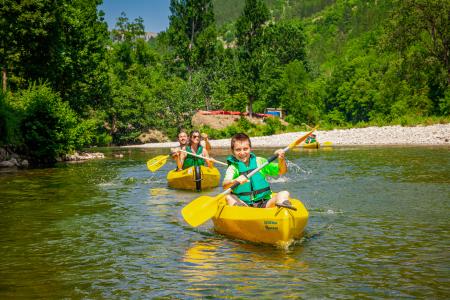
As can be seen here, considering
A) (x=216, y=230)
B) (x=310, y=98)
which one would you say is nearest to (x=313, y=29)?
(x=310, y=98)

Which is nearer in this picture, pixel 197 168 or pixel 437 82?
pixel 197 168

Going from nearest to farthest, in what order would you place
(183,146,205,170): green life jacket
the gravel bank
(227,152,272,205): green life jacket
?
1. (227,152,272,205): green life jacket
2. (183,146,205,170): green life jacket
3. the gravel bank

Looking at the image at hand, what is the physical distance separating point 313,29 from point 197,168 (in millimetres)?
168844

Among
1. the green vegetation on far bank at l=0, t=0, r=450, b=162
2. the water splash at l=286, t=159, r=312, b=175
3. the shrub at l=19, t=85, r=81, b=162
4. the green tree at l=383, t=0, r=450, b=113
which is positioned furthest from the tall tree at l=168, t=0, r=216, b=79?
the water splash at l=286, t=159, r=312, b=175

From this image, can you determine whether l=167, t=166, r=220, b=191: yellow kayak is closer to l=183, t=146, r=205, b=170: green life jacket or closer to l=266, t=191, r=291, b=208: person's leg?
l=183, t=146, r=205, b=170: green life jacket

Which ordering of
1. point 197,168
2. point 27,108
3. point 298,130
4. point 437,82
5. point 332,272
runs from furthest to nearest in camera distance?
point 298,130
point 437,82
point 27,108
point 197,168
point 332,272

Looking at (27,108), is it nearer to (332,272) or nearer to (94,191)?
(94,191)

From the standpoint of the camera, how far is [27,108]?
23.6m

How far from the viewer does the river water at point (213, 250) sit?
18.1 feet

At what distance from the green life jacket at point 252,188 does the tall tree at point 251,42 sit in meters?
51.0

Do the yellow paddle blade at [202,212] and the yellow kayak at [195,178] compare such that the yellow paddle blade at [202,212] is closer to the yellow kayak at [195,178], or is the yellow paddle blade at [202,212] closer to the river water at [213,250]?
the river water at [213,250]

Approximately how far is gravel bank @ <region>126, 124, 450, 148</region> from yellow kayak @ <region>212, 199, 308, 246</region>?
27.3 metres

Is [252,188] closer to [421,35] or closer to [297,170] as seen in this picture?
[297,170]

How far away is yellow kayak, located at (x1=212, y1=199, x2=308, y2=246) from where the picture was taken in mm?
7027
